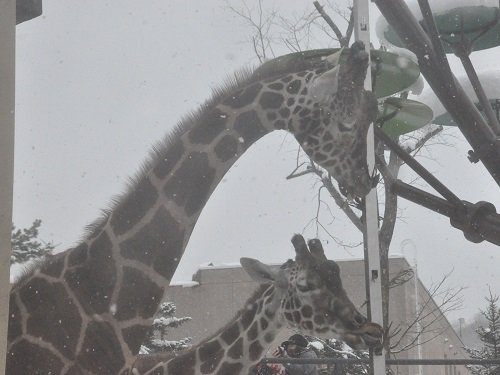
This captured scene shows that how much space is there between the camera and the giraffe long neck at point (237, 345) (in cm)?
365

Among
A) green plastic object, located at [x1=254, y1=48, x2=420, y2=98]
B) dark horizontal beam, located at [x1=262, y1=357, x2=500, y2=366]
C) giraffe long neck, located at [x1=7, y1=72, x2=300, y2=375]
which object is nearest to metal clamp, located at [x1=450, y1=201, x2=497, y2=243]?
green plastic object, located at [x1=254, y1=48, x2=420, y2=98]

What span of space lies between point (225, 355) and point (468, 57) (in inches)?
79.5

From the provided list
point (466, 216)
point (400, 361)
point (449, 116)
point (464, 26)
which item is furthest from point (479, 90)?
point (400, 361)

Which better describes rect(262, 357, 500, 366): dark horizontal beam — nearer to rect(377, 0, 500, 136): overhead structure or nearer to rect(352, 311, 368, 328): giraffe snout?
rect(352, 311, 368, 328): giraffe snout

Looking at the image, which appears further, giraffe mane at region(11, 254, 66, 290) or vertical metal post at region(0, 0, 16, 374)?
giraffe mane at region(11, 254, 66, 290)

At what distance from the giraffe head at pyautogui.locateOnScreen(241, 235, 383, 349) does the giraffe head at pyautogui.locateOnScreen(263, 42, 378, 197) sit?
1.49 ft

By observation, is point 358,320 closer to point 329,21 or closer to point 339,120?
point 339,120

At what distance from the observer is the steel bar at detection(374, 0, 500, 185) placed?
11.3 feet

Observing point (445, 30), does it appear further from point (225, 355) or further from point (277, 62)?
point (225, 355)

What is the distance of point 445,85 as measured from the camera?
3510mm

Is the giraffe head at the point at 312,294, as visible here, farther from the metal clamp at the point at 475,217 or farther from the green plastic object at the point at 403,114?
the green plastic object at the point at 403,114

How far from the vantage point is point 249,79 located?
12.2ft

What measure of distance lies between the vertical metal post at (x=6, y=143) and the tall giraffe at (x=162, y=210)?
102 centimetres

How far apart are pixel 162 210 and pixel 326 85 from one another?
992 millimetres
